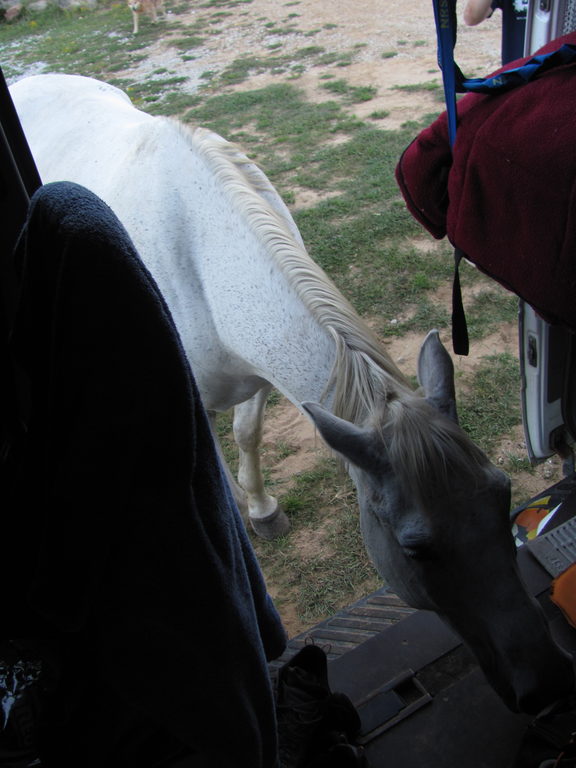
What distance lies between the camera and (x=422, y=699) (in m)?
1.78

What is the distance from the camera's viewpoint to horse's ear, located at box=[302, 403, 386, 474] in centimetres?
131

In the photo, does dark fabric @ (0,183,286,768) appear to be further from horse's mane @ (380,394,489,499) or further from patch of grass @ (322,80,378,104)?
patch of grass @ (322,80,378,104)

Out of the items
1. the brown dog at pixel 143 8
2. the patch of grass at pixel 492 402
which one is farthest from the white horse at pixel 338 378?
the brown dog at pixel 143 8

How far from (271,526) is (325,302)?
145 cm

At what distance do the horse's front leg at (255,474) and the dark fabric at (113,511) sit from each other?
1557 millimetres

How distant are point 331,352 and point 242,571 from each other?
0.63m

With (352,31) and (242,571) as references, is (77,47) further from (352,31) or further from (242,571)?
(242,571)

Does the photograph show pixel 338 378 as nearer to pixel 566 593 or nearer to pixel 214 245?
pixel 214 245

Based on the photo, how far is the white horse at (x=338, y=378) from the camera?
1.31 meters

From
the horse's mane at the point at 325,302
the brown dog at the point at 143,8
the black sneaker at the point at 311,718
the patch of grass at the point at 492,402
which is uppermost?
the brown dog at the point at 143,8

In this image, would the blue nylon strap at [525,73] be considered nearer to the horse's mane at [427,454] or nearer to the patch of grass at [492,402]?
the horse's mane at [427,454]

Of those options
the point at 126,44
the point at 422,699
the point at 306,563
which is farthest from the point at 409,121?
the point at 126,44

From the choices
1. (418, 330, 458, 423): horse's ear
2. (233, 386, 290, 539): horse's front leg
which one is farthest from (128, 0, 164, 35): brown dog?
(418, 330, 458, 423): horse's ear

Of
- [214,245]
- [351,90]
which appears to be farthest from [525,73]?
[351,90]
